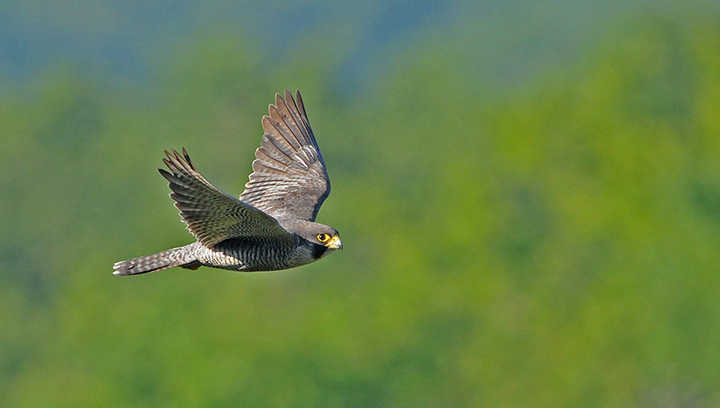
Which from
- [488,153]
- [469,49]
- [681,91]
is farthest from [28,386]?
[469,49]

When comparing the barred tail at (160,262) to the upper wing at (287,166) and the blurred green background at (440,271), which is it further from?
the blurred green background at (440,271)

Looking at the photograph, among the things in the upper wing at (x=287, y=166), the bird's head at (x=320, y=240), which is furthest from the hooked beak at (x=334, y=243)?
the upper wing at (x=287, y=166)

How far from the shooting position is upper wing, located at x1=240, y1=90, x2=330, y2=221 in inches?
607

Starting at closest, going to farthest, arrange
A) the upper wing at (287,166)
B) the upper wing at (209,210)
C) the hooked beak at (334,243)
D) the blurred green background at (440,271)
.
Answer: the upper wing at (209,210) < the hooked beak at (334,243) < the upper wing at (287,166) < the blurred green background at (440,271)

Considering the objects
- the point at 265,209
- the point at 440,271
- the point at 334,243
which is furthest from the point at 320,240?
the point at 440,271

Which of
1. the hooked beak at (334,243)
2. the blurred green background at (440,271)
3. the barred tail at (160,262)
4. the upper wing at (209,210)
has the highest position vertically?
the upper wing at (209,210)

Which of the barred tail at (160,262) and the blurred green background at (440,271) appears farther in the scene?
the blurred green background at (440,271)

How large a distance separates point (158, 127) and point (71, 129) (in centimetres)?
492

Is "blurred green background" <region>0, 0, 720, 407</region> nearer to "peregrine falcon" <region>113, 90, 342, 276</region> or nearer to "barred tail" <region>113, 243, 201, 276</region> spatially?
"peregrine falcon" <region>113, 90, 342, 276</region>

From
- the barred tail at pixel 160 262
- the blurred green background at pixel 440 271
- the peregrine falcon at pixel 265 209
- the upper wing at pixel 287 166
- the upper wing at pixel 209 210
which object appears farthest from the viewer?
the blurred green background at pixel 440 271

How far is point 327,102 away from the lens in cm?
8088

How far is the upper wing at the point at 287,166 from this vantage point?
1541 cm

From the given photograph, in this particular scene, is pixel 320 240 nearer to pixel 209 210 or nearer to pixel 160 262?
pixel 209 210

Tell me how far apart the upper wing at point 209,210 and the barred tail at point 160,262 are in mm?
346
